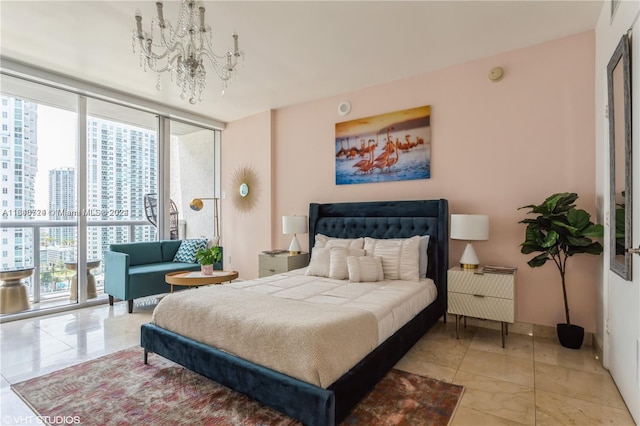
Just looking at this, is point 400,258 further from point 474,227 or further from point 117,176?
point 117,176

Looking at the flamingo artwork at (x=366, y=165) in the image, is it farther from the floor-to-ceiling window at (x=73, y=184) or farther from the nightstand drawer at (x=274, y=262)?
the floor-to-ceiling window at (x=73, y=184)

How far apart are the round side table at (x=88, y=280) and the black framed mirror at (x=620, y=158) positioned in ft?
18.3

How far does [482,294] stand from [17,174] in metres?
5.35

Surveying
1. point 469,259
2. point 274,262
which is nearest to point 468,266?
point 469,259

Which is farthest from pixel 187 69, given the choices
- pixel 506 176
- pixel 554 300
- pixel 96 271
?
pixel 554 300

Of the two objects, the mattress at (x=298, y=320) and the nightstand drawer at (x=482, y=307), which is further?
the nightstand drawer at (x=482, y=307)

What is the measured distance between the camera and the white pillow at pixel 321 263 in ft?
11.3

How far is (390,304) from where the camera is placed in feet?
7.94

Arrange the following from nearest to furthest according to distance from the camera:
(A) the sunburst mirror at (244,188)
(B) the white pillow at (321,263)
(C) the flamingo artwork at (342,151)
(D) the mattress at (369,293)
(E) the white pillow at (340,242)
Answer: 1. (D) the mattress at (369,293)
2. (B) the white pillow at (321,263)
3. (E) the white pillow at (340,242)
4. (C) the flamingo artwork at (342,151)
5. (A) the sunburst mirror at (244,188)

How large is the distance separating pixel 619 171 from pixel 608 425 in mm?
1558

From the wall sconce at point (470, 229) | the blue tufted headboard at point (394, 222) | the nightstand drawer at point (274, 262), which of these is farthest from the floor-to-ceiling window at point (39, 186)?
the wall sconce at point (470, 229)

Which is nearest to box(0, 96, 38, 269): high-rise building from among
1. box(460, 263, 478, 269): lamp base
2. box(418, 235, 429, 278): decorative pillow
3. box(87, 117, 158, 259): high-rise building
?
box(87, 117, 158, 259): high-rise building

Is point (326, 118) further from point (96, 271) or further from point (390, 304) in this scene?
point (96, 271)

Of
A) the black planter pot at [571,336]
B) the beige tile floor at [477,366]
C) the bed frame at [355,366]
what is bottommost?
the beige tile floor at [477,366]
